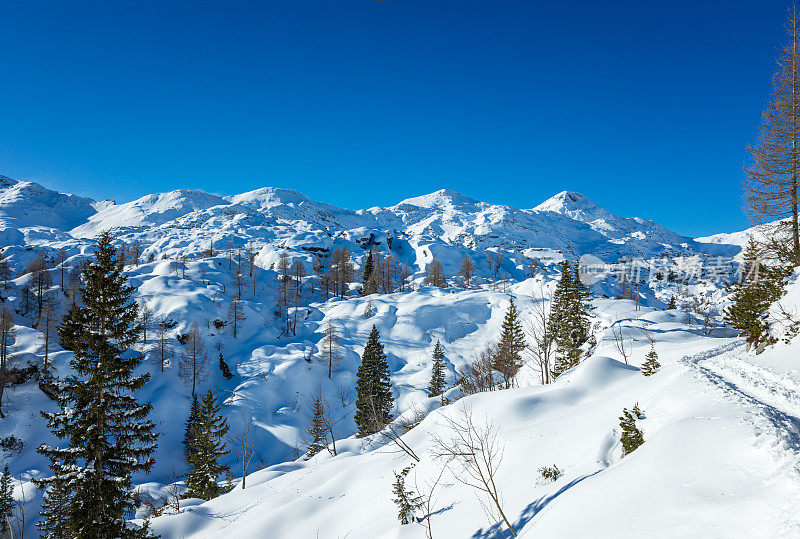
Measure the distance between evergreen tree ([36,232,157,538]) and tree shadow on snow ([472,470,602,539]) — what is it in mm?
11389

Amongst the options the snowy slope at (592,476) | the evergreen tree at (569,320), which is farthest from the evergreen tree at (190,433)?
the evergreen tree at (569,320)

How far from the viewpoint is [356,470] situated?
19.3 meters

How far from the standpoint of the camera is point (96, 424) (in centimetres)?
1266

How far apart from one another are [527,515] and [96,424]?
1444cm

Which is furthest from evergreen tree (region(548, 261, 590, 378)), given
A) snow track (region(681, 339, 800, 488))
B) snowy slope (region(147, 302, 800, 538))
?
snow track (region(681, 339, 800, 488))

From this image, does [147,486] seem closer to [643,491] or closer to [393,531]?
[393,531]

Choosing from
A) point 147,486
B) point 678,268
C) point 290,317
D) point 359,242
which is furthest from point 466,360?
point 678,268

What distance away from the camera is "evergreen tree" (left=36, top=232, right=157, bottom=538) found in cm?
1236

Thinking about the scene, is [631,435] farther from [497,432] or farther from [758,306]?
[758,306]

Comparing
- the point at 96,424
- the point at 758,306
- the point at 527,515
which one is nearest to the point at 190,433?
the point at 96,424

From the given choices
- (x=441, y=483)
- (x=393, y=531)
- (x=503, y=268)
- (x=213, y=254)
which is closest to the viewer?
(x=393, y=531)

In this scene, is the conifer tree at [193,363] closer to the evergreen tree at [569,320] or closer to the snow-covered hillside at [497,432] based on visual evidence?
the snow-covered hillside at [497,432]

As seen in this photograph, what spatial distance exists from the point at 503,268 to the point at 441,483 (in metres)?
158

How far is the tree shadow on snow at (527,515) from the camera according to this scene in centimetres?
895
